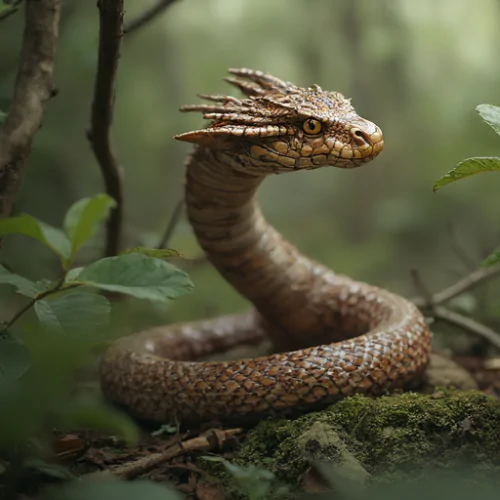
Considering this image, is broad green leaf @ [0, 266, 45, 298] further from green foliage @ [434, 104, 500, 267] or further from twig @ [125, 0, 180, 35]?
twig @ [125, 0, 180, 35]

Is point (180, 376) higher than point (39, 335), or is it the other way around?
point (39, 335)

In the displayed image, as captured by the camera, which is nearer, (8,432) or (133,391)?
(8,432)

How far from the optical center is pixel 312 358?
8.22 ft

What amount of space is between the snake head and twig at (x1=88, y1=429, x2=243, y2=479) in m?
1.22

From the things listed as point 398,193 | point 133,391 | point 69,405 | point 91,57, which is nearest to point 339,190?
point 398,193

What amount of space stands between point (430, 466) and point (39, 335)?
142 cm

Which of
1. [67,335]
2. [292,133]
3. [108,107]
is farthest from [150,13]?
[67,335]

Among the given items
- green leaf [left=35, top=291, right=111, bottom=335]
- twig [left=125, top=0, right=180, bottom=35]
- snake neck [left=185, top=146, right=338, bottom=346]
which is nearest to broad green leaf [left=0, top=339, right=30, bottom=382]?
green leaf [left=35, top=291, right=111, bottom=335]

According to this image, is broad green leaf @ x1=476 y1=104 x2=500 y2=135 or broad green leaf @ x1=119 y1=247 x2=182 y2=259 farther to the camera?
broad green leaf @ x1=476 y1=104 x2=500 y2=135

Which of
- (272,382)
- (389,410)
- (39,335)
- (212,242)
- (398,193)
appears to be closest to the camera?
(39,335)

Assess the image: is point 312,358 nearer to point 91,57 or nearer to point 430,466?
point 430,466

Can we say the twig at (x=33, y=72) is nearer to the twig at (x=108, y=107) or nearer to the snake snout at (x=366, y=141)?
the twig at (x=108, y=107)

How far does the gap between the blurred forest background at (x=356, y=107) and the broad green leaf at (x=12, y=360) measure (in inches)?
204

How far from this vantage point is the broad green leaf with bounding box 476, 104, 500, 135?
2.06 meters
